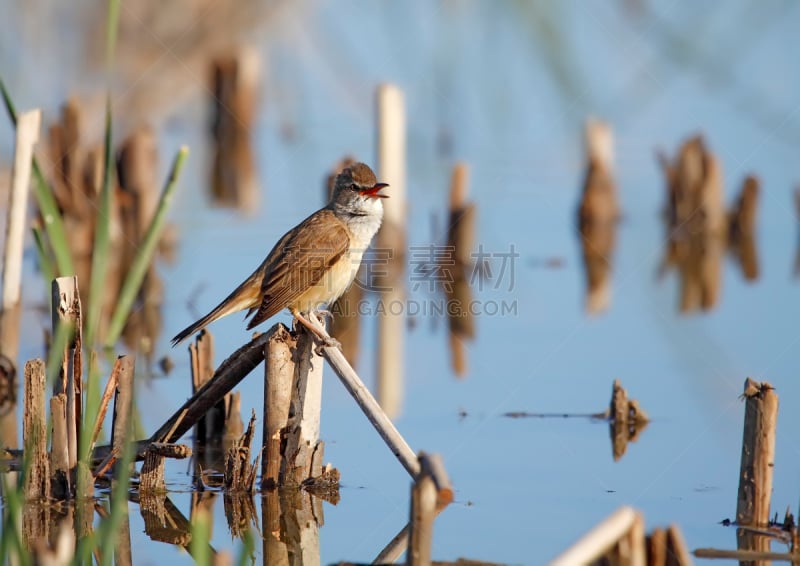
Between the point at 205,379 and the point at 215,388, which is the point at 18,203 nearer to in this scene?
the point at 205,379

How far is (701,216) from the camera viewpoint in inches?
501

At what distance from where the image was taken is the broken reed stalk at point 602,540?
3.88 meters

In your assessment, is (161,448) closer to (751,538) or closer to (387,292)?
(751,538)

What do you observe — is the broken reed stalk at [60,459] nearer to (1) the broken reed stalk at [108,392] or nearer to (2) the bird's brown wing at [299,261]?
(1) the broken reed stalk at [108,392]

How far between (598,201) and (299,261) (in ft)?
21.6

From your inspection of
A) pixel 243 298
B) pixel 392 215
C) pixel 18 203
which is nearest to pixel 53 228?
pixel 18 203

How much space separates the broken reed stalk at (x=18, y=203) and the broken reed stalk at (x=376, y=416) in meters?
2.89

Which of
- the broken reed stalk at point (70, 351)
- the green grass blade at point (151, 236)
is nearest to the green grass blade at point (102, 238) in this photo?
the broken reed stalk at point (70, 351)

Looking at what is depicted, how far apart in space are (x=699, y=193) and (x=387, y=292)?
145 inches

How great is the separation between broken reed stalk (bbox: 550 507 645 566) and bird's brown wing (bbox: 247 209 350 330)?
10.1ft

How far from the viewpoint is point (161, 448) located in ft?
19.5

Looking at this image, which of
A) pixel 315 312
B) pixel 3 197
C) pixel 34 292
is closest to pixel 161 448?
pixel 315 312

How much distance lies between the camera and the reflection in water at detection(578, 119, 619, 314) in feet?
40.4

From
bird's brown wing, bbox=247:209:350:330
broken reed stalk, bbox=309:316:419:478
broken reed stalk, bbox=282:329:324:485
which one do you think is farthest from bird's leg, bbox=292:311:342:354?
bird's brown wing, bbox=247:209:350:330
